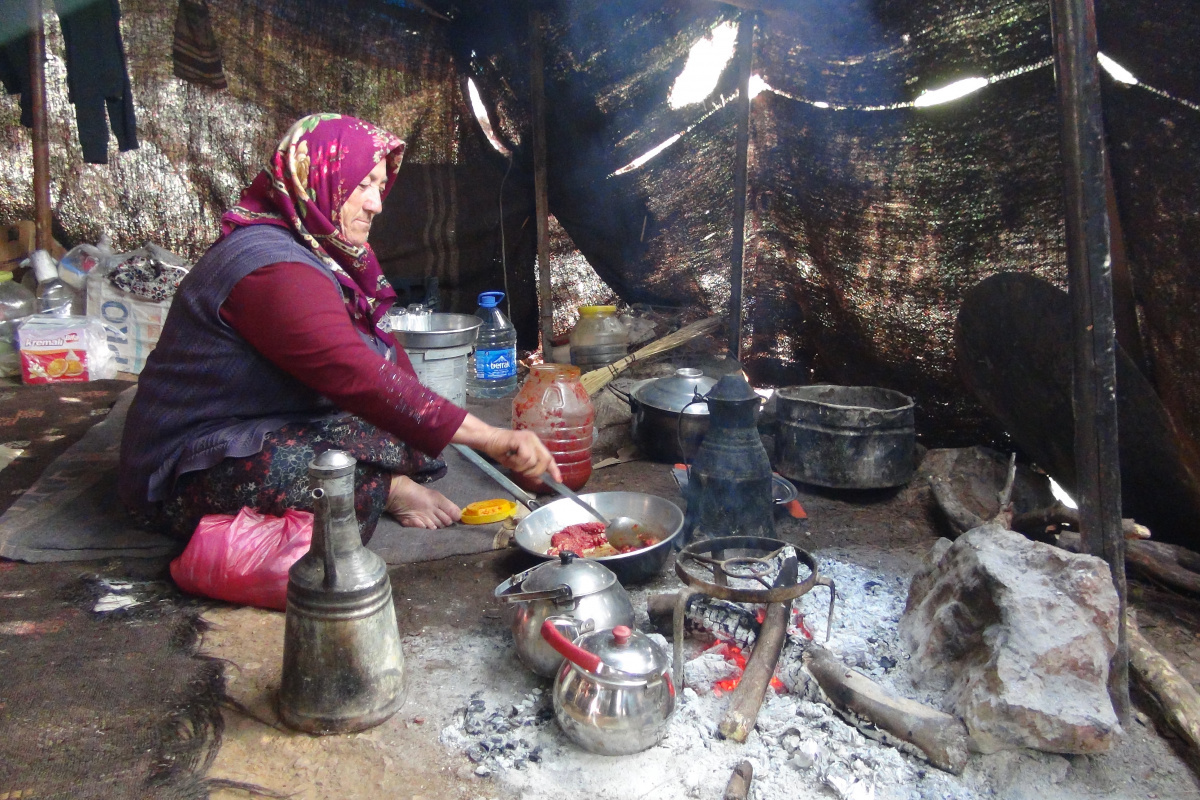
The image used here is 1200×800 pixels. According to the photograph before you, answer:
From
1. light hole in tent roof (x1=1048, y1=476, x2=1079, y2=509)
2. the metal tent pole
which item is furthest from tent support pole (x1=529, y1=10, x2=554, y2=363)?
light hole in tent roof (x1=1048, y1=476, x2=1079, y2=509)

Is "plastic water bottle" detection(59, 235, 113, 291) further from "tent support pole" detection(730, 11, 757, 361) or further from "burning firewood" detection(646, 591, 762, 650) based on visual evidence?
"burning firewood" detection(646, 591, 762, 650)

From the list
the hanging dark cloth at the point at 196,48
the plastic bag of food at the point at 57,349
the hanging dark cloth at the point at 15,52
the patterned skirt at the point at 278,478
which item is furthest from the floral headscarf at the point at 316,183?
the hanging dark cloth at the point at 15,52

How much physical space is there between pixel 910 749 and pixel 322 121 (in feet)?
8.22

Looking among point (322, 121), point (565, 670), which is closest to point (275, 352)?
point (322, 121)

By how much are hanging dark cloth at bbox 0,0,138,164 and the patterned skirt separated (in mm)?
3460

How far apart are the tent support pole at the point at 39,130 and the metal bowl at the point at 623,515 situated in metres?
4.30

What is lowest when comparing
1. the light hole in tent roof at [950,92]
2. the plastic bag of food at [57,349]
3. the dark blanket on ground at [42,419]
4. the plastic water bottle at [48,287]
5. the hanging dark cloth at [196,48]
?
the dark blanket on ground at [42,419]

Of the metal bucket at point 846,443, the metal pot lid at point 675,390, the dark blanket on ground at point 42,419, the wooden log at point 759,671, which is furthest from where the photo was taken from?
the metal pot lid at point 675,390

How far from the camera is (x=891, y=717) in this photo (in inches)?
73.2

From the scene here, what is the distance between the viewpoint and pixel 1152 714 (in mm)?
2029

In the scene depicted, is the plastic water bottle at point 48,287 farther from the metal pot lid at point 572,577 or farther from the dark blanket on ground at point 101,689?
the metal pot lid at point 572,577

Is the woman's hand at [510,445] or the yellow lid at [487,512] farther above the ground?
the woman's hand at [510,445]

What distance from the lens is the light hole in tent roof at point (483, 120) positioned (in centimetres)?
609

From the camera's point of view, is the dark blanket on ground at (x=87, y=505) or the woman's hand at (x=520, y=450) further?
the dark blanket on ground at (x=87, y=505)
